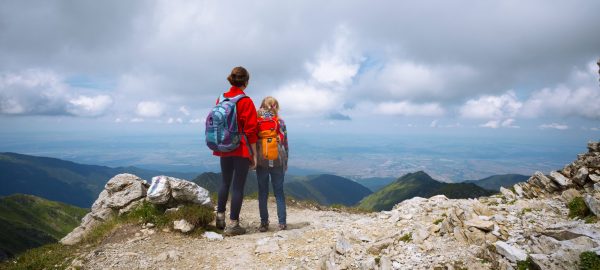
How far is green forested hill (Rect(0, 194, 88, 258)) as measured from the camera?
11994cm

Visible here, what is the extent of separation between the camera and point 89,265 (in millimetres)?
7613

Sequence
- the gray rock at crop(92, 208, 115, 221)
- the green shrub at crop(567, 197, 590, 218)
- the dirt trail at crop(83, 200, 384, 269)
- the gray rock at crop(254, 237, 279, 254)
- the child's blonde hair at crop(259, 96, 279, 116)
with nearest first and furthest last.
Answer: the green shrub at crop(567, 197, 590, 218)
the dirt trail at crop(83, 200, 384, 269)
the gray rock at crop(254, 237, 279, 254)
the child's blonde hair at crop(259, 96, 279, 116)
the gray rock at crop(92, 208, 115, 221)

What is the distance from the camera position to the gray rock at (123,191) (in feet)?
39.4

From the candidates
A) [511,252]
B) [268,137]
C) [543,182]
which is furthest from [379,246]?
[543,182]

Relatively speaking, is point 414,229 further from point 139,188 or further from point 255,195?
point 255,195

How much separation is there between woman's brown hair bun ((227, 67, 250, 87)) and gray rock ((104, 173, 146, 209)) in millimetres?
6718

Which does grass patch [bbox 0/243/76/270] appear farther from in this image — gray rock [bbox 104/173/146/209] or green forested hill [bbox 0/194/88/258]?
green forested hill [bbox 0/194/88/258]

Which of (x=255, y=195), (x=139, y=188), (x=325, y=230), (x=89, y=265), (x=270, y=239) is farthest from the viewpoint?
(x=255, y=195)

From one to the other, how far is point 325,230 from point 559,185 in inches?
363

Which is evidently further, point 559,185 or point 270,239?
point 559,185

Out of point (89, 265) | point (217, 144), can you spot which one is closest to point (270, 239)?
point (217, 144)

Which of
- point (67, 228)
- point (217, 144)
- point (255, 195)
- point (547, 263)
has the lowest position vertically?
point (67, 228)

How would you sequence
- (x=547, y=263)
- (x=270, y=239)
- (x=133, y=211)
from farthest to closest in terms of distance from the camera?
(x=133, y=211), (x=270, y=239), (x=547, y=263)

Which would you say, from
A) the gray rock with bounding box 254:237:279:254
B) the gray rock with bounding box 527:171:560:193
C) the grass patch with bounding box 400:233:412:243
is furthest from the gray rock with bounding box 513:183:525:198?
the gray rock with bounding box 254:237:279:254
